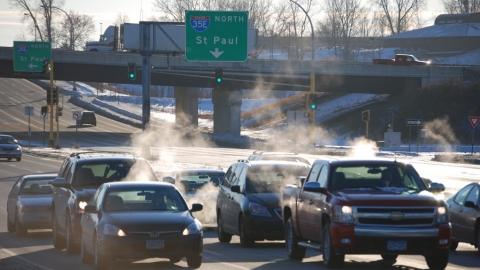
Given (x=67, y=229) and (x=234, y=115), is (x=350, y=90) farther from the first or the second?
(x=67, y=229)

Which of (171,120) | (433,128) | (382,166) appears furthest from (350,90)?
(382,166)

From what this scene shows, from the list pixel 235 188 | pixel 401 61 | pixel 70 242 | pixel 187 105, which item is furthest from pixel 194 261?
pixel 187 105

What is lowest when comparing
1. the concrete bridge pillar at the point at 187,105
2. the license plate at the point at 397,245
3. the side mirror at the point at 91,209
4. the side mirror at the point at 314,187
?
the concrete bridge pillar at the point at 187,105

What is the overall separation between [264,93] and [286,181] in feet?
421

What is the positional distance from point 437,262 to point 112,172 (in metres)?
7.25

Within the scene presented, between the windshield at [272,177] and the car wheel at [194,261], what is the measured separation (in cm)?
399

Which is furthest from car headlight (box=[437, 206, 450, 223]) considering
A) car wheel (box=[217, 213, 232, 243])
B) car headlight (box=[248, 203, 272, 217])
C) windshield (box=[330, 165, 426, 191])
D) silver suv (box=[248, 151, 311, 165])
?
silver suv (box=[248, 151, 311, 165])

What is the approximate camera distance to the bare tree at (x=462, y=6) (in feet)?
550

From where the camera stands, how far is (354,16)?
165m

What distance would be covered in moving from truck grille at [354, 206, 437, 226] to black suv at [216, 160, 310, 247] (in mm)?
4014

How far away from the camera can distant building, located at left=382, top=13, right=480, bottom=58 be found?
13838 cm

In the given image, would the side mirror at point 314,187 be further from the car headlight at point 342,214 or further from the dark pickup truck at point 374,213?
the car headlight at point 342,214

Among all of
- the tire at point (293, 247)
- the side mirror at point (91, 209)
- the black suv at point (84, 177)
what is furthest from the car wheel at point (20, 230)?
the tire at point (293, 247)

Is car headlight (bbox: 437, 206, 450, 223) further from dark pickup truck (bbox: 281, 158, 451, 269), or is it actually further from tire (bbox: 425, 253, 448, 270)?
tire (bbox: 425, 253, 448, 270)
